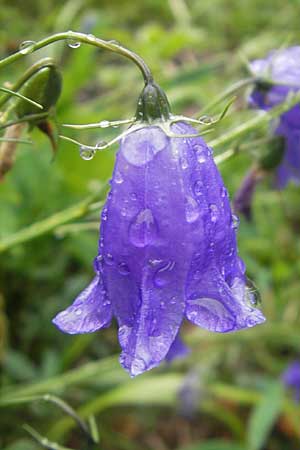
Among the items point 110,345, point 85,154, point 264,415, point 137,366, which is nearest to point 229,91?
point 85,154

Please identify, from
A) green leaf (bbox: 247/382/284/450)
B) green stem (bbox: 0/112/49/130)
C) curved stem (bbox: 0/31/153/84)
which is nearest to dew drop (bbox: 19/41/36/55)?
curved stem (bbox: 0/31/153/84)

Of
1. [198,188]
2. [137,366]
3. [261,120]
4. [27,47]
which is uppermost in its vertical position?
[27,47]

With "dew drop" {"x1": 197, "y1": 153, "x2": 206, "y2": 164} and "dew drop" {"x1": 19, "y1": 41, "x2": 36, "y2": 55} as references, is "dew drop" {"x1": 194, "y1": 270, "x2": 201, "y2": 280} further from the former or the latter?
"dew drop" {"x1": 19, "y1": 41, "x2": 36, "y2": 55}

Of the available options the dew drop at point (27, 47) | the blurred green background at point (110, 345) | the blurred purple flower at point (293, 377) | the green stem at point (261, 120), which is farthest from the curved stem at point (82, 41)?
the blurred purple flower at point (293, 377)

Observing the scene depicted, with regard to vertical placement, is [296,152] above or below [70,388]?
above

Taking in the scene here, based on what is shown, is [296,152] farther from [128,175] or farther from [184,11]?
[184,11]

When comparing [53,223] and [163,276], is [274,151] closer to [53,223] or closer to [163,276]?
[53,223]

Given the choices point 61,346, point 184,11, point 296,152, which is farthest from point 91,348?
point 184,11
